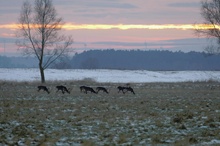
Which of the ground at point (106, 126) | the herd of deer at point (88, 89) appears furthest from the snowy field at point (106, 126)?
the herd of deer at point (88, 89)

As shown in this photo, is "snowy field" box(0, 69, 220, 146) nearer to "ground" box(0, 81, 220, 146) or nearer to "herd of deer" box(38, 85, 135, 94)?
"ground" box(0, 81, 220, 146)

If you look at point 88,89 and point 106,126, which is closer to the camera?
point 106,126

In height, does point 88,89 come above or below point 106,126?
below

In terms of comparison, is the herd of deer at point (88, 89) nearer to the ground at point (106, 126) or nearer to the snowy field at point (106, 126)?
the snowy field at point (106, 126)

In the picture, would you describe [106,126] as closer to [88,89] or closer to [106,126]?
[106,126]

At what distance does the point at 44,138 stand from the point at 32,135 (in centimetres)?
72

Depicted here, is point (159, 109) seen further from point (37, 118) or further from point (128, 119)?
point (37, 118)

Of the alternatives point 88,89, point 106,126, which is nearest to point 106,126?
point 106,126

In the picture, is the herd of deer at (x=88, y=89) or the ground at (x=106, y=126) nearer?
the ground at (x=106, y=126)

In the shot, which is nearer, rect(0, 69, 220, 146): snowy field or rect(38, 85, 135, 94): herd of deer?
rect(0, 69, 220, 146): snowy field

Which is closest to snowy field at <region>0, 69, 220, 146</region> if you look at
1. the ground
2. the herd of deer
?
the ground

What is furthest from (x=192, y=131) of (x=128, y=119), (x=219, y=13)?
(x=219, y=13)

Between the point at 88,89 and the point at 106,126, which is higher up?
the point at 106,126

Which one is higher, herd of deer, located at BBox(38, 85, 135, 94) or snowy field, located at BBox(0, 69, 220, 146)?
snowy field, located at BBox(0, 69, 220, 146)
